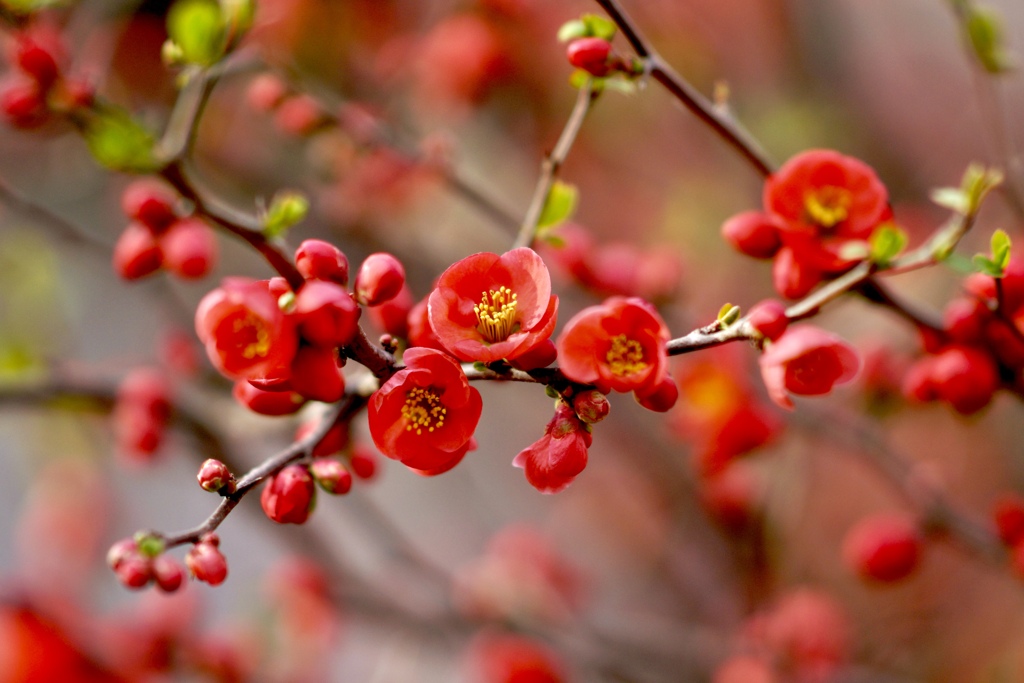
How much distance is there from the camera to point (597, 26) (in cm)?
56

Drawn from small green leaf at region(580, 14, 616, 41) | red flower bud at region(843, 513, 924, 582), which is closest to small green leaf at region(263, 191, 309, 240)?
small green leaf at region(580, 14, 616, 41)

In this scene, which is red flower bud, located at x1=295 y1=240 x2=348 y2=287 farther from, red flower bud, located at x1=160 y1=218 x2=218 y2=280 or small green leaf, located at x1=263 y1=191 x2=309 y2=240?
red flower bud, located at x1=160 y1=218 x2=218 y2=280

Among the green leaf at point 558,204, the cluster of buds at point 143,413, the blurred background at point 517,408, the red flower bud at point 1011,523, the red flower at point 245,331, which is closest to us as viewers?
the red flower at point 245,331

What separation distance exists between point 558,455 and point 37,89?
60cm

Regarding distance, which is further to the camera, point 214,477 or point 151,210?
point 151,210

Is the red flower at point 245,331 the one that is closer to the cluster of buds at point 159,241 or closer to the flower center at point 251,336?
the flower center at point 251,336

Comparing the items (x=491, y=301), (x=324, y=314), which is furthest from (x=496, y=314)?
(x=324, y=314)

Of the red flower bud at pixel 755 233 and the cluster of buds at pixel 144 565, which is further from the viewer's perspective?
the red flower bud at pixel 755 233

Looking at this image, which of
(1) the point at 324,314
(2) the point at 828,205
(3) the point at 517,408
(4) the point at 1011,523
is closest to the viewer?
(1) the point at 324,314

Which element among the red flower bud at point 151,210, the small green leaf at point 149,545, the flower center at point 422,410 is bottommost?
the small green leaf at point 149,545

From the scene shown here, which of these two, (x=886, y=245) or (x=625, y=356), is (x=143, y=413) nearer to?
(x=625, y=356)

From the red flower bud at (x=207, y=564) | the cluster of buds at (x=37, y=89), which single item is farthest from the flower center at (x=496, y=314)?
the cluster of buds at (x=37, y=89)

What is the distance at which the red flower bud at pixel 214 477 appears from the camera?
424 mm

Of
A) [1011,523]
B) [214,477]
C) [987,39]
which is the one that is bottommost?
[214,477]
